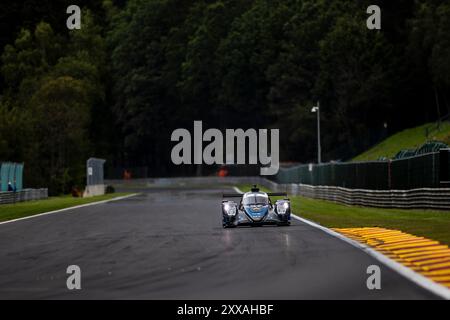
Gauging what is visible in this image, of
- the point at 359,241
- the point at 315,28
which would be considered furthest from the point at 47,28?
the point at 359,241

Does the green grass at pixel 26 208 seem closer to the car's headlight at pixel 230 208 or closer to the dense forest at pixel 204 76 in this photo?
the car's headlight at pixel 230 208

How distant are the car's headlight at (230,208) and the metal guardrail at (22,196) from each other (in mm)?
25862

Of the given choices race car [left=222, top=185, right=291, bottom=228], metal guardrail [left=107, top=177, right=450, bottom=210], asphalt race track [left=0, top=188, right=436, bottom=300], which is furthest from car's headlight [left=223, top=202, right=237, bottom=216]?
metal guardrail [left=107, top=177, right=450, bottom=210]

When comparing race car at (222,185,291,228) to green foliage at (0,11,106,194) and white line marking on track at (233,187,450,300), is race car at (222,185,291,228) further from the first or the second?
green foliage at (0,11,106,194)

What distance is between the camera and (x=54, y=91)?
81.2 metres

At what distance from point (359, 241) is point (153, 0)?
4273 inches

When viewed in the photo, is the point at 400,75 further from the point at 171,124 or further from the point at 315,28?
the point at 171,124

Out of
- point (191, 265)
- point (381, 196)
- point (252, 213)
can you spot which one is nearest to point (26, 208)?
point (381, 196)

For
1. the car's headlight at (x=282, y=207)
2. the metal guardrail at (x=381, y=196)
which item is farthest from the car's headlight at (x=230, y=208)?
the metal guardrail at (x=381, y=196)

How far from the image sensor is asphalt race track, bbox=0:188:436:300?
11.8 meters

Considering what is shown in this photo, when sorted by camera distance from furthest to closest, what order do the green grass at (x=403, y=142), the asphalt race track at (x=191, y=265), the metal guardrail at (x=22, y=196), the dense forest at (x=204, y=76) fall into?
1. the dense forest at (x=204, y=76)
2. the green grass at (x=403, y=142)
3. the metal guardrail at (x=22, y=196)
4. the asphalt race track at (x=191, y=265)

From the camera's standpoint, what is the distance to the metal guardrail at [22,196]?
49178 millimetres

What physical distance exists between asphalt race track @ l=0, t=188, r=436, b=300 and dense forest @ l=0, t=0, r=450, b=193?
149ft

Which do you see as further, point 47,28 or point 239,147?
point 239,147
